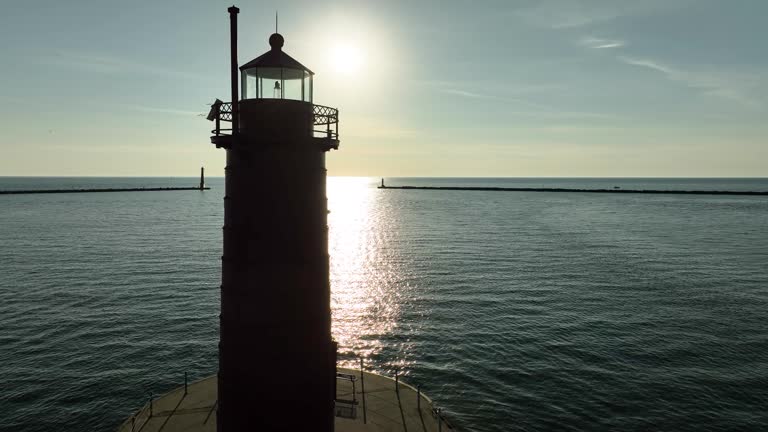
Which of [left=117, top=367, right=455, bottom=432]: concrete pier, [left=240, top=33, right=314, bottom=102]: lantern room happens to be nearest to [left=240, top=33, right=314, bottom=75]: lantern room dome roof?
[left=240, top=33, right=314, bottom=102]: lantern room

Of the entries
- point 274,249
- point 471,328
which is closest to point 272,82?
point 274,249

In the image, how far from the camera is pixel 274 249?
10750 mm

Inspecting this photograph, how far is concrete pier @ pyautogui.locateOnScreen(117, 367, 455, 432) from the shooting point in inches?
626

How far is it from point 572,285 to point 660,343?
14754 millimetres

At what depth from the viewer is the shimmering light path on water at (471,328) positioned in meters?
24.0

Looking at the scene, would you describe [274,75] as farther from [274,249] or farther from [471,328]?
[471,328]

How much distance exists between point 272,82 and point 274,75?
17cm

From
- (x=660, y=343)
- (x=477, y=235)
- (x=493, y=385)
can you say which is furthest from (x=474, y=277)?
(x=477, y=235)

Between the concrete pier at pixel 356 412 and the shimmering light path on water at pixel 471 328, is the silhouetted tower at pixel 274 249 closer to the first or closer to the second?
the concrete pier at pixel 356 412

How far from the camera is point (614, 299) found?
40.9 metres

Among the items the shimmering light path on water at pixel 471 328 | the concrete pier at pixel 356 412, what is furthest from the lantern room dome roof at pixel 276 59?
the shimmering light path on water at pixel 471 328

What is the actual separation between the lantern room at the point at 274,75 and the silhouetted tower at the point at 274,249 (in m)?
0.02

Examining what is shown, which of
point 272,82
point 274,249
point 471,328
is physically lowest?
point 471,328

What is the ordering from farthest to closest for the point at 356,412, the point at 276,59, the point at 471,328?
the point at 471,328
the point at 356,412
the point at 276,59
